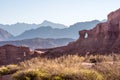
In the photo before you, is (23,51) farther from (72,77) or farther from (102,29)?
(72,77)

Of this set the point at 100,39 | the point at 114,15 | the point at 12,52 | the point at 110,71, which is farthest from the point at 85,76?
the point at 12,52

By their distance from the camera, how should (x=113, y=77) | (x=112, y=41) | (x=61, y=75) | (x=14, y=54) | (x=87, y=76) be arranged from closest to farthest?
Result: (x=113, y=77)
(x=87, y=76)
(x=61, y=75)
(x=112, y=41)
(x=14, y=54)

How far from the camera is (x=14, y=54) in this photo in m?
90.6

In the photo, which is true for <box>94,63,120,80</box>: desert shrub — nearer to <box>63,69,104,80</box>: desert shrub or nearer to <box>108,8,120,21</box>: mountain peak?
<box>63,69,104,80</box>: desert shrub

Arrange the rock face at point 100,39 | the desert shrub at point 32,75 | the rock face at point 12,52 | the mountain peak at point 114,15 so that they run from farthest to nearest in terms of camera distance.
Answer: the rock face at point 12,52 → the mountain peak at point 114,15 → the rock face at point 100,39 → the desert shrub at point 32,75

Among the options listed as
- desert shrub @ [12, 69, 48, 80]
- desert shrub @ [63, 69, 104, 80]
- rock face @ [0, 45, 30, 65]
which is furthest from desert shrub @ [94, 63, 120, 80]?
rock face @ [0, 45, 30, 65]

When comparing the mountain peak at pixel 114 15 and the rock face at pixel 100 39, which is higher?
the mountain peak at pixel 114 15

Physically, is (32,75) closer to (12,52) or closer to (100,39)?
(100,39)

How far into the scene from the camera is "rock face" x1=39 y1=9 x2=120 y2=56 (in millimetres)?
72750

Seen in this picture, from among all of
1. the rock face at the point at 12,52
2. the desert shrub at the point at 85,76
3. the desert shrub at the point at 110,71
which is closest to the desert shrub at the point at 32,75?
the desert shrub at the point at 85,76

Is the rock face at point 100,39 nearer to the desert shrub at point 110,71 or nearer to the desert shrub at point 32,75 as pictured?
the desert shrub at point 32,75

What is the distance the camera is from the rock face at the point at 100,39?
72750 mm

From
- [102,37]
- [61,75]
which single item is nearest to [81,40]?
[102,37]

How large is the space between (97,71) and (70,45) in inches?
2827
